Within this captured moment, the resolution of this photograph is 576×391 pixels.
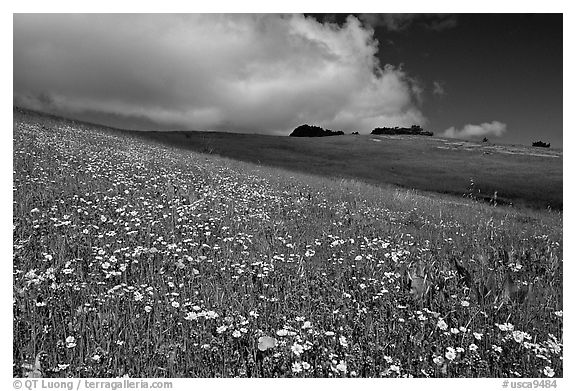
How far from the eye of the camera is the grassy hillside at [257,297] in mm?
3289

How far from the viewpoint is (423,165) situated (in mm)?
39406

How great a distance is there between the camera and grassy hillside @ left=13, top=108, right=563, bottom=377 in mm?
3289

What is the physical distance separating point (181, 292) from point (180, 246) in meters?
1.44

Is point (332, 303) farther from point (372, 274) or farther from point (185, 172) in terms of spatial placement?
point (185, 172)

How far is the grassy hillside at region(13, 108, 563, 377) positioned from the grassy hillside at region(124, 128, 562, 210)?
18.1 meters

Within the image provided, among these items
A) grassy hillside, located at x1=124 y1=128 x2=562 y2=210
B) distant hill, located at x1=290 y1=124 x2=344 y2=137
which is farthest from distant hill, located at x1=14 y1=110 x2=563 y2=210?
distant hill, located at x1=290 y1=124 x2=344 y2=137
